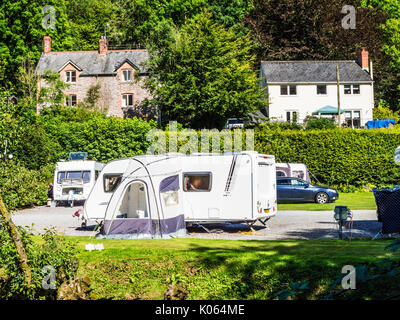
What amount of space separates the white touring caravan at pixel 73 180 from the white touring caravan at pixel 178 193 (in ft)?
31.4

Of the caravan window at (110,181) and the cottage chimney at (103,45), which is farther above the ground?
the cottage chimney at (103,45)

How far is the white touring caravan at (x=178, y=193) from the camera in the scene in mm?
15766

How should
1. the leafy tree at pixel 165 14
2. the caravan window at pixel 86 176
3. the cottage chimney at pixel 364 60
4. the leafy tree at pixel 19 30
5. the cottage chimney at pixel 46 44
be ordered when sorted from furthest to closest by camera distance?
the leafy tree at pixel 165 14 → the cottage chimney at pixel 46 44 → the cottage chimney at pixel 364 60 → the leafy tree at pixel 19 30 → the caravan window at pixel 86 176

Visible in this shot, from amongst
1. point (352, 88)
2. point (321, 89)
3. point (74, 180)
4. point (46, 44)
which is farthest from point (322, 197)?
point (46, 44)

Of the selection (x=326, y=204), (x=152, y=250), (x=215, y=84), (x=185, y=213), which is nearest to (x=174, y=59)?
(x=215, y=84)

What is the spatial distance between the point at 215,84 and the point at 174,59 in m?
4.10

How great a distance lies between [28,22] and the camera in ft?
168

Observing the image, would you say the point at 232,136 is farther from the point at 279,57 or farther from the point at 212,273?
the point at 279,57

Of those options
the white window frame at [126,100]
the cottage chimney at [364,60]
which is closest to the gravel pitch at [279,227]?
the white window frame at [126,100]

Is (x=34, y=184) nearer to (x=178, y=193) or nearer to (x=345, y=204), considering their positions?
(x=178, y=193)

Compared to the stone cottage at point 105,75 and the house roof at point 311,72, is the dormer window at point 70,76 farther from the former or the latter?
the house roof at point 311,72

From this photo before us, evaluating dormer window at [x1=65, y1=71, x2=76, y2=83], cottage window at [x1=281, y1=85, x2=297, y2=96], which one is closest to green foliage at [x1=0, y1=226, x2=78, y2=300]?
cottage window at [x1=281, y1=85, x2=297, y2=96]

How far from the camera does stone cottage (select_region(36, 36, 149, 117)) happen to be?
49844mm

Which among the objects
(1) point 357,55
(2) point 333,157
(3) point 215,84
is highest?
(1) point 357,55
